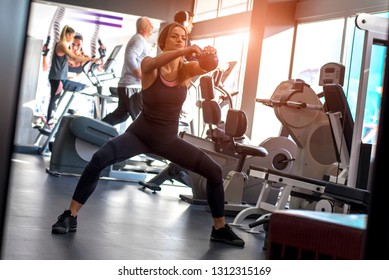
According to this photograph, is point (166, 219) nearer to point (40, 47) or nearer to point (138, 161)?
point (138, 161)

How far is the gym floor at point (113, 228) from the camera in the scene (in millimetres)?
3318

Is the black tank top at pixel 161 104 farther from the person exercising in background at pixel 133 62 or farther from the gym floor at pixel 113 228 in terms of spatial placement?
the person exercising in background at pixel 133 62

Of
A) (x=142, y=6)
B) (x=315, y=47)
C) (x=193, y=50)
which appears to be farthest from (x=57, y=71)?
(x=193, y=50)

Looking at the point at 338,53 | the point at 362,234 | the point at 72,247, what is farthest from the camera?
the point at 338,53

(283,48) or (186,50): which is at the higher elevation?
(283,48)

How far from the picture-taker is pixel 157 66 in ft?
12.1

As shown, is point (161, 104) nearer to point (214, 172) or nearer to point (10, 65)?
point (214, 172)

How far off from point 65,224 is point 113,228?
490 mm

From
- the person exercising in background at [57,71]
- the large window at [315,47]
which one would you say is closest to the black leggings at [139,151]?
the large window at [315,47]

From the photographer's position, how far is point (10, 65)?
0.82 m

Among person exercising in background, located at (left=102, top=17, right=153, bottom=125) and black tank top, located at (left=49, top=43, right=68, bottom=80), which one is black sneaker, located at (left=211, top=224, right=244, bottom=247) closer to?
person exercising in background, located at (left=102, top=17, right=153, bottom=125)

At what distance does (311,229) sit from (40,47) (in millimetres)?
9834
